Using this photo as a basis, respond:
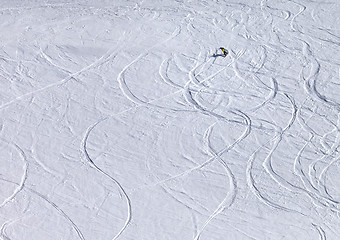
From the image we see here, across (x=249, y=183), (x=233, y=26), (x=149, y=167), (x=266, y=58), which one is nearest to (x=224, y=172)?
(x=249, y=183)

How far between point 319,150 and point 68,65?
2.65 m

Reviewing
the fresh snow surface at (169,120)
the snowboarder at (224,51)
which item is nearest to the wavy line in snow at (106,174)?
the fresh snow surface at (169,120)

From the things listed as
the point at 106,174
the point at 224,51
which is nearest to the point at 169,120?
the point at 106,174

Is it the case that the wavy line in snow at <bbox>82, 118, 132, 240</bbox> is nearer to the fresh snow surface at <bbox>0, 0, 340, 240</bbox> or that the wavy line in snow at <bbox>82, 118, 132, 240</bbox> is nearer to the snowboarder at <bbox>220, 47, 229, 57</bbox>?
the fresh snow surface at <bbox>0, 0, 340, 240</bbox>

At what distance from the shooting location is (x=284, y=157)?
19.8 ft

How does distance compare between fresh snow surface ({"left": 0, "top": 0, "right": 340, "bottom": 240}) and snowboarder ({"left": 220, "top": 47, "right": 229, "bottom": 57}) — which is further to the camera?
→ snowboarder ({"left": 220, "top": 47, "right": 229, "bottom": 57})

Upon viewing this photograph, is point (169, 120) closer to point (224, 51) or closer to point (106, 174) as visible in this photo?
point (106, 174)

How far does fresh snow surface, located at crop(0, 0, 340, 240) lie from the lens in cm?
558

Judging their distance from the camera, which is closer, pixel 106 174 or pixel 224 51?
pixel 106 174

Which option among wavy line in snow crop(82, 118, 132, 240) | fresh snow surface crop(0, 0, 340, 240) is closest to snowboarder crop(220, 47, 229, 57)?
fresh snow surface crop(0, 0, 340, 240)

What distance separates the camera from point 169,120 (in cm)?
644

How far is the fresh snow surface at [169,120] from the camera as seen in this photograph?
5.58m

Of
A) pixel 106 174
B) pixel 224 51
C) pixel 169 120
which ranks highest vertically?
pixel 224 51

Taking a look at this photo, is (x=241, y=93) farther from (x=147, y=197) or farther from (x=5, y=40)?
(x=5, y=40)
